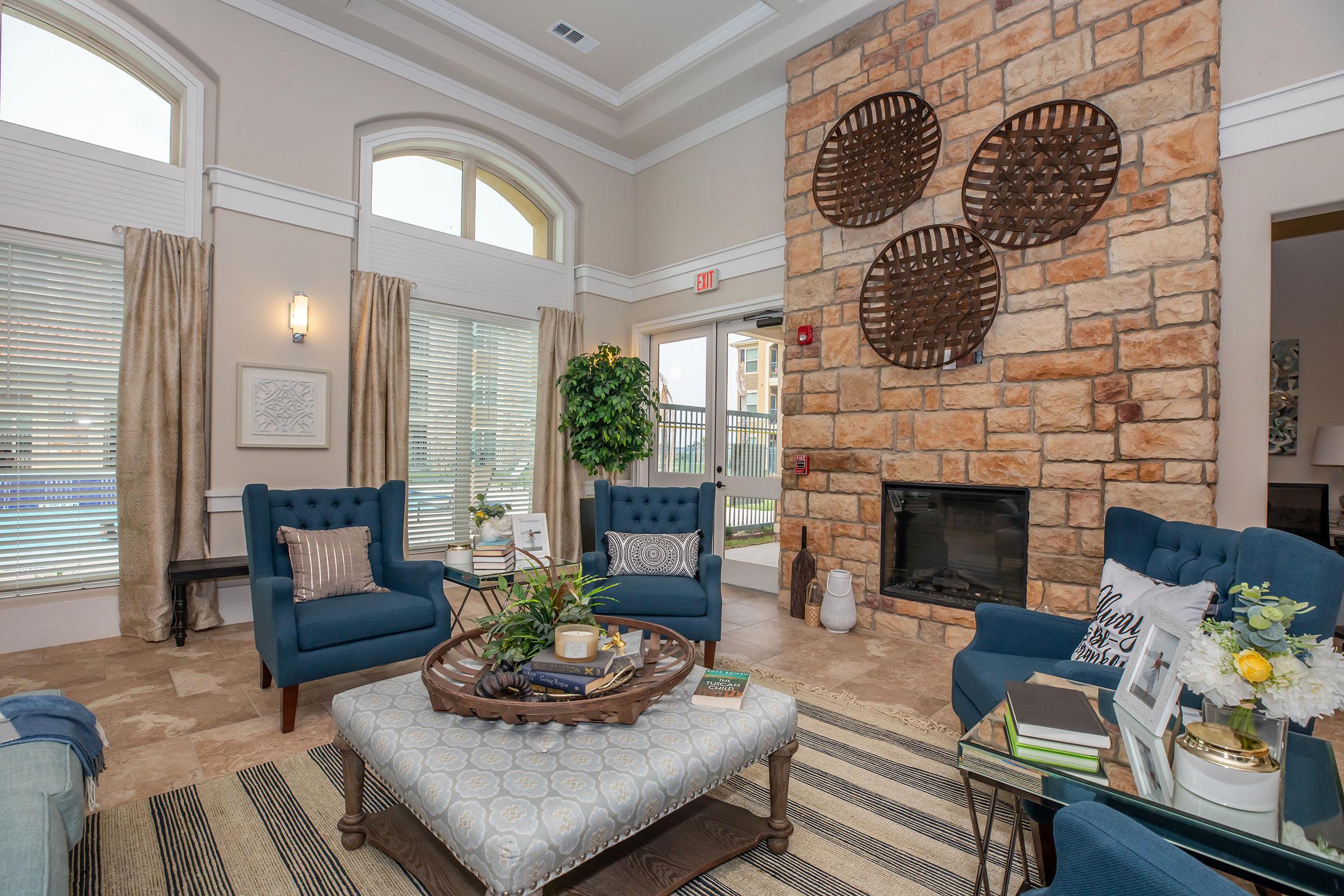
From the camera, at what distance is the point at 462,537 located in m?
5.41

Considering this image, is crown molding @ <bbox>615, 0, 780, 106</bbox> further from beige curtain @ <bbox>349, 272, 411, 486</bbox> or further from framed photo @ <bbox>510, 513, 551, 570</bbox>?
framed photo @ <bbox>510, 513, 551, 570</bbox>

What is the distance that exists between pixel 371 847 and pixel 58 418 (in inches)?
139

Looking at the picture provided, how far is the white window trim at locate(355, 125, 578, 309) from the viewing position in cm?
482

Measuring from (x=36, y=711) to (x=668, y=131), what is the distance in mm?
5709

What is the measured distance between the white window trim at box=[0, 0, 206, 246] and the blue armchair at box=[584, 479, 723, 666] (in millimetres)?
3188

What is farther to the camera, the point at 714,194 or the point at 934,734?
the point at 714,194

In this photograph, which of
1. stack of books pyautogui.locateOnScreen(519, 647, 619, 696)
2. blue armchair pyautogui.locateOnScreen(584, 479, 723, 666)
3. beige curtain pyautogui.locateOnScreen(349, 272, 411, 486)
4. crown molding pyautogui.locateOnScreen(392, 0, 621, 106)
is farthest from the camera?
beige curtain pyautogui.locateOnScreen(349, 272, 411, 486)

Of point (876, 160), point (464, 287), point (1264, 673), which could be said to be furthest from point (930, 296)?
point (464, 287)

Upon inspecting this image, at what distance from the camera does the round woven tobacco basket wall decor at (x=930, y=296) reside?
3807 millimetres

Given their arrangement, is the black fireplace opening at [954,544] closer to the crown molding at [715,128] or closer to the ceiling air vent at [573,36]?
the crown molding at [715,128]

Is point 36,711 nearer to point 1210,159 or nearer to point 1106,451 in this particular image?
point 1106,451

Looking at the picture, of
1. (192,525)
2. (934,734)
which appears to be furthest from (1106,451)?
(192,525)

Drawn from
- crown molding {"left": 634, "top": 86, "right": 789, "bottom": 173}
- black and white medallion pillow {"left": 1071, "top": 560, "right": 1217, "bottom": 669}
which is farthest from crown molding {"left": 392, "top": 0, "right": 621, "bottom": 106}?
black and white medallion pillow {"left": 1071, "top": 560, "right": 1217, "bottom": 669}

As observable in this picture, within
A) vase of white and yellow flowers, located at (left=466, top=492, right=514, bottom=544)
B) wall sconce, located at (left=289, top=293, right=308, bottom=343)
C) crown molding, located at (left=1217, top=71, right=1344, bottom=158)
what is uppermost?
crown molding, located at (left=1217, top=71, right=1344, bottom=158)
